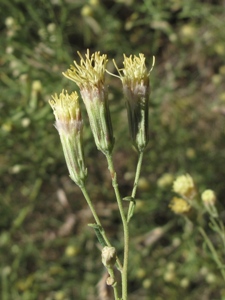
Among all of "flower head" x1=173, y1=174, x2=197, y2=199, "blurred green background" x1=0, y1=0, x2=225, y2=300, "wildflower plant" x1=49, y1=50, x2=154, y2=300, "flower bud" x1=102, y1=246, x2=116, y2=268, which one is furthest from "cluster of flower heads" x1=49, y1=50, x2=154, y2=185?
"blurred green background" x1=0, y1=0, x2=225, y2=300

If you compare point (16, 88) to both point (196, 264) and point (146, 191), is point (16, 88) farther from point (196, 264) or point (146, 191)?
point (196, 264)

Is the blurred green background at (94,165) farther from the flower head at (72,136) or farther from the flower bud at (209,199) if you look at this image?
the flower head at (72,136)

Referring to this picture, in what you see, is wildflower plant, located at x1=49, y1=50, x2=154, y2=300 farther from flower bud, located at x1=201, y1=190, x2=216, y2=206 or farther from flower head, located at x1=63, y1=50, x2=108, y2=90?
flower bud, located at x1=201, y1=190, x2=216, y2=206

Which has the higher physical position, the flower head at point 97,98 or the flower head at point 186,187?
the flower head at point 97,98

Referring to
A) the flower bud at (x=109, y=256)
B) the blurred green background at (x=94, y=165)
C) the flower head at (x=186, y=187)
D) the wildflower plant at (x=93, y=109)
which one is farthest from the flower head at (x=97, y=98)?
the blurred green background at (x=94, y=165)

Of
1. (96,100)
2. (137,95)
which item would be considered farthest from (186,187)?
(96,100)
